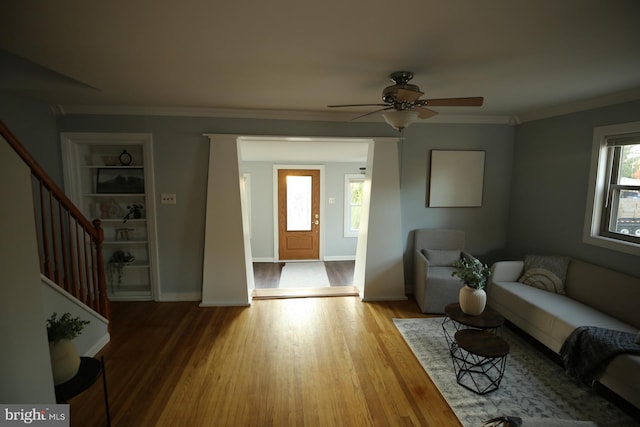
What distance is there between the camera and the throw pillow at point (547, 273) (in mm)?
3117

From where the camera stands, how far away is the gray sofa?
6.65ft

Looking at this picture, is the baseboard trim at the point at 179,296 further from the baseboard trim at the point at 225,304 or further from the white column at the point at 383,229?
the white column at the point at 383,229

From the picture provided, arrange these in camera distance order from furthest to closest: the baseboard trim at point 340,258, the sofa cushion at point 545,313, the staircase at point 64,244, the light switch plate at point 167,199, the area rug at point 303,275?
1. the baseboard trim at point 340,258
2. the area rug at point 303,275
3. the light switch plate at point 167,199
4. the sofa cushion at point 545,313
5. the staircase at point 64,244

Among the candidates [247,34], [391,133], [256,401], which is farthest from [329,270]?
[247,34]

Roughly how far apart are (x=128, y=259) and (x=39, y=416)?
9.62ft

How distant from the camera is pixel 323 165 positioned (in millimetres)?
6602

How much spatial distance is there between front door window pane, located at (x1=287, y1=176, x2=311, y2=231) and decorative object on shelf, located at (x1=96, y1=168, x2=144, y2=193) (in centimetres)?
321

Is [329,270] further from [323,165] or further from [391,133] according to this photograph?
[391,133]

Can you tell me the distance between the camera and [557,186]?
135 inches

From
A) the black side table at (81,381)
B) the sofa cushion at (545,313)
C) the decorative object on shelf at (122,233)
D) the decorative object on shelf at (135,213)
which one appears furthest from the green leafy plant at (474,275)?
the decorative object on shelf at (122,233)

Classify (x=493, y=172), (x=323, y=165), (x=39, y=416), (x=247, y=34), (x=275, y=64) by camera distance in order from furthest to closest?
(x=323, y=165), (x=493, y=172), (x=275, y=64), (x=247, y=34), (x=39, y=416)

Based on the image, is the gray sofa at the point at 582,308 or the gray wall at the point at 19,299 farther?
the gray sofa at the point at 582,308

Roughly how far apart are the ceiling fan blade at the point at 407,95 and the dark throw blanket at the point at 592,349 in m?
2.16

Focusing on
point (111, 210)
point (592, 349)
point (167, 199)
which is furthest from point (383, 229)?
point (111, 210)
